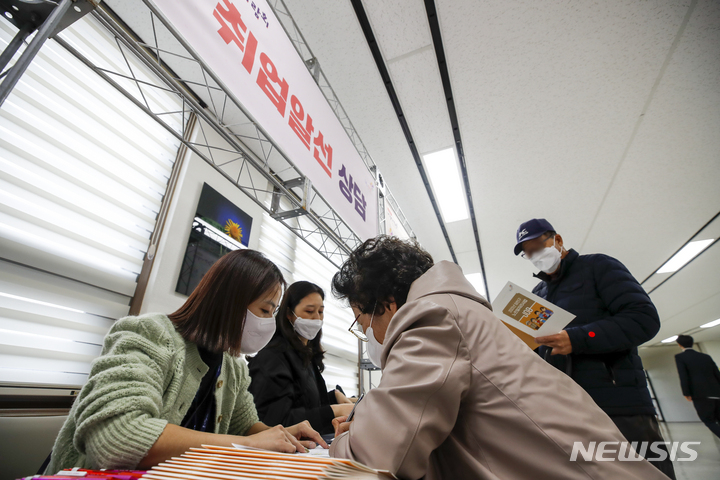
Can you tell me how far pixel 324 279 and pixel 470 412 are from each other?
13.7 feet

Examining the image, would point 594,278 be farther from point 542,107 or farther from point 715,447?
point 715,447

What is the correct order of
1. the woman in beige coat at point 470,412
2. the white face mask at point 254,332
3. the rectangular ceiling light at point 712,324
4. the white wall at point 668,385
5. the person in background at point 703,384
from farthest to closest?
1. the white wall at point 668,385
2. the rectangular ceiling light at point 712,324
3. the person in background at point 703,384
4. the white face mask at point 254,332
5. the woman in beige coat at point 470,412

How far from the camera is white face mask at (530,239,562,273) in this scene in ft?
6.17

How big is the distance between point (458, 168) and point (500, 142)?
517 mm

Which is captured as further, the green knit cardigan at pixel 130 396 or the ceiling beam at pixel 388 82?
the ceiling beam at pixel 388 82

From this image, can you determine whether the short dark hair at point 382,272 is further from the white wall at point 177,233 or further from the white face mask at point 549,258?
the white wall at point 177,233

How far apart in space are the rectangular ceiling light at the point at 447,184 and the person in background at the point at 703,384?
3.81 m

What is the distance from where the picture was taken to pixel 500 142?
343cm

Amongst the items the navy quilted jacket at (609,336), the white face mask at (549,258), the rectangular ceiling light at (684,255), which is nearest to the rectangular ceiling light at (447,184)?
the white face mask at (549,258)

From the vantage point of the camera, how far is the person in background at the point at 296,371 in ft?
4.99

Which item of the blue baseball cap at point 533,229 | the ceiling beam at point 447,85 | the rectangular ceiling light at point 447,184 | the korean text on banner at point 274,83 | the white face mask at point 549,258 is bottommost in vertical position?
the white face mask at point 549,258

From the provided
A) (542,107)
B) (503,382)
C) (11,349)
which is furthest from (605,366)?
(11,349)

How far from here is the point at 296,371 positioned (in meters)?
1.73

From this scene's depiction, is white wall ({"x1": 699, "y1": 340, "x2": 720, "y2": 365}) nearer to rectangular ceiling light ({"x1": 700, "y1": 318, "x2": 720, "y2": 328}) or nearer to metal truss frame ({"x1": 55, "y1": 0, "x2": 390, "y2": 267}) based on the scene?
rectangular ceiling light ({"x1": 700, "y1": 318, "x2": 720, "y2": 328})
